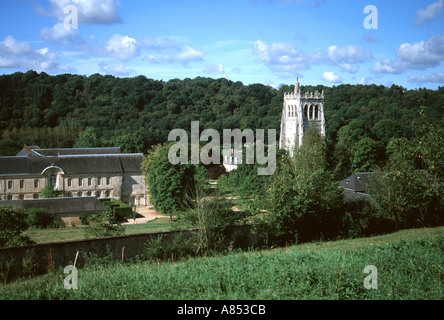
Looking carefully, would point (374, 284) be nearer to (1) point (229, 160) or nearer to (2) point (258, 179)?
(2) point (258, 179)

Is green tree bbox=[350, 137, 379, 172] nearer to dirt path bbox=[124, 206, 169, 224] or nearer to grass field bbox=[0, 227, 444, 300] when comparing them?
dirt path bbox=[124, 206, 169, 224]

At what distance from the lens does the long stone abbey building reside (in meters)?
39.2

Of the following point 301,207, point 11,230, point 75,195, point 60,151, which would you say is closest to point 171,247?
point 301,207

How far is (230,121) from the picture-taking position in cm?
7938

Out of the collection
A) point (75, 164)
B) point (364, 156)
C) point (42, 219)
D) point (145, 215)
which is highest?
point (364, 156)

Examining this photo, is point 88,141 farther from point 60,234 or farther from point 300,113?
point 60,234

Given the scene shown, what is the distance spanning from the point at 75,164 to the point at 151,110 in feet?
149

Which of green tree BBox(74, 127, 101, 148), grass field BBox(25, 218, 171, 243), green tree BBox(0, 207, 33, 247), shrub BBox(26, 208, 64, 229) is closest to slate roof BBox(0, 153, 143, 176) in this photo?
shrub BBox(26, 208, 64, 229)

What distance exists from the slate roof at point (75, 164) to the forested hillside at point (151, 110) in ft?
53.1

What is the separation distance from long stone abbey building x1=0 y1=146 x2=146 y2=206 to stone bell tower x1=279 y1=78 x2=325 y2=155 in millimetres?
22277

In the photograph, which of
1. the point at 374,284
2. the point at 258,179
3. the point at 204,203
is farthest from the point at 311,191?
the point at 258,179

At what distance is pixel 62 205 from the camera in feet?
106

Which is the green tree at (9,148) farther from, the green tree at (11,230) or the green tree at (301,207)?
the green tree at (301,207)

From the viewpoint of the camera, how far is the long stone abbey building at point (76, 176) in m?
39.2
